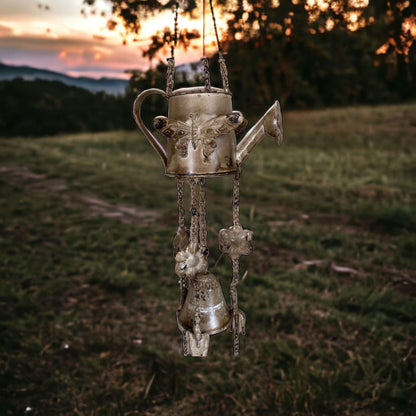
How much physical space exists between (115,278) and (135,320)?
3.19 ft

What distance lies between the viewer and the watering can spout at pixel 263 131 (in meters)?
1.68

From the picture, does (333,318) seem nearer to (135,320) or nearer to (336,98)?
Result: (135,320)

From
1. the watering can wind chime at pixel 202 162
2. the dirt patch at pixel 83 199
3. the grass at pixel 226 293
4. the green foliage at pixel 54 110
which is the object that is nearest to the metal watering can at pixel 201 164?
the watering can wind chime at pixel 202 162

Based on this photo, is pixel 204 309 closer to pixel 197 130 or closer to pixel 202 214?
pixel 202 214

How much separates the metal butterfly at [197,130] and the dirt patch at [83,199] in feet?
18.3

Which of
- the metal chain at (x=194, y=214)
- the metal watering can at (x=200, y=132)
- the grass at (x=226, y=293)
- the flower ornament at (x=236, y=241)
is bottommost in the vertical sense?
the grass at (x=226, y=293)

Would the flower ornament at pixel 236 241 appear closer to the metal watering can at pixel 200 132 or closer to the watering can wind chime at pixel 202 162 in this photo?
the watering can wind chime at pixel 202 162

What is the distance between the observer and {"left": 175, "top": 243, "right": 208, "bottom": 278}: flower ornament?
5.71ft

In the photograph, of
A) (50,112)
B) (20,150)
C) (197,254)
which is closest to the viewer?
(197,254)

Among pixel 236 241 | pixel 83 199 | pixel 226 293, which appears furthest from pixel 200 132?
pixel 83 199

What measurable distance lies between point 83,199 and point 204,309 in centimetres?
699

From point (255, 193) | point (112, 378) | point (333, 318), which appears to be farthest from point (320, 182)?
point (112, 378)

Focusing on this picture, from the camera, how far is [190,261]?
5.79 ft

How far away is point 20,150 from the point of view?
12.2 meters
